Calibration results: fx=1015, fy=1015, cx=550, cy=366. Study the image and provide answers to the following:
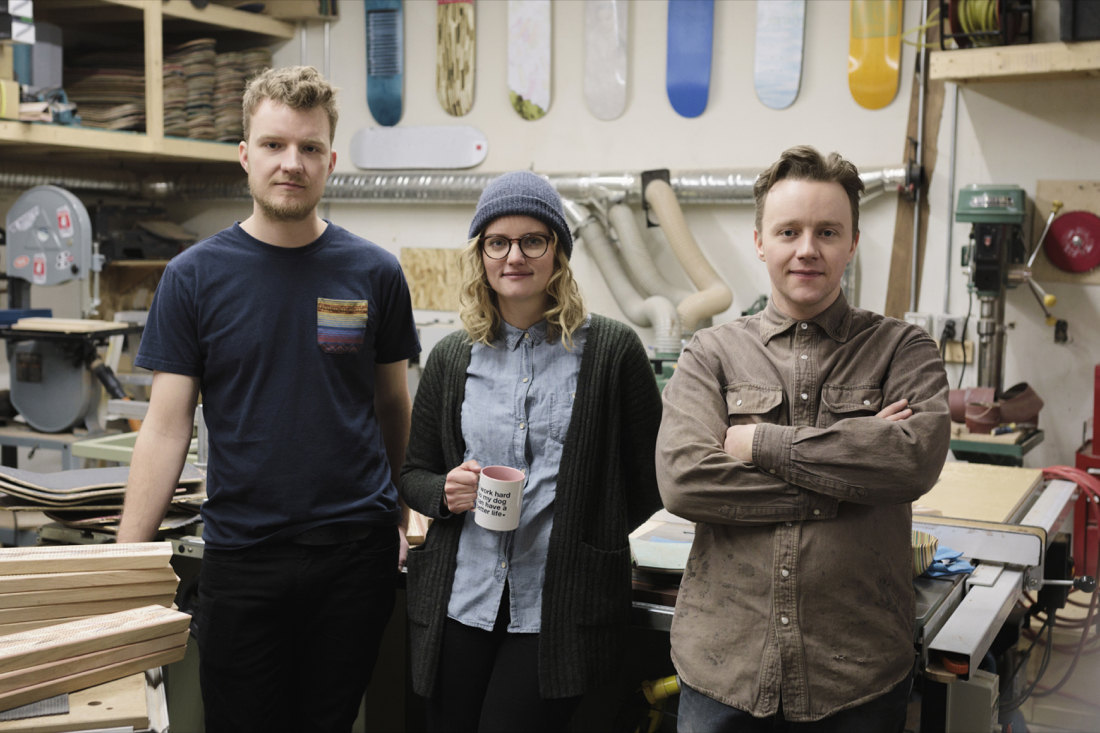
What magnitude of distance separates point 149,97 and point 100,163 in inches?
48.8

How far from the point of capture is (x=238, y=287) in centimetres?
181

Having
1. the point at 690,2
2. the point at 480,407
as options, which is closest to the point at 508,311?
the point at 480,407

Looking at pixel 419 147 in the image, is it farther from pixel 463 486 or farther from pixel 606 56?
pixel 463 486

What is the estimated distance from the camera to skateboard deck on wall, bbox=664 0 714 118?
5.00m

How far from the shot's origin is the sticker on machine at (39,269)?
414 centimetres

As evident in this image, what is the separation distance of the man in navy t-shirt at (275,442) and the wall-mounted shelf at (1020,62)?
302 cm

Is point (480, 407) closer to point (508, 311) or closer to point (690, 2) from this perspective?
point (508, 311)

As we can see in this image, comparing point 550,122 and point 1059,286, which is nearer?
point 1059,286

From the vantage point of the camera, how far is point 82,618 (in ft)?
4.79

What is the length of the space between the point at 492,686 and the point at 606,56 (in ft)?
13.8

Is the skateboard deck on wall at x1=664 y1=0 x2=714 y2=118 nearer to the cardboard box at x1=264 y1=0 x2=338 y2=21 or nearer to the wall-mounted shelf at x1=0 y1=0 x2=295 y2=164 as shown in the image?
the cardboard box at x1=264 y1=0 x2=338 y2=21

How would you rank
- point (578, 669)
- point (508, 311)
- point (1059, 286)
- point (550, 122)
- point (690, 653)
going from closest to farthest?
point (690, 653), point (578, 669), point (508, 311), point (1059, 286), point (550, 122)

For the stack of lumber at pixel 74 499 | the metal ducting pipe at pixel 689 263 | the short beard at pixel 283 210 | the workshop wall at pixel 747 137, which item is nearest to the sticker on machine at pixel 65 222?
the workshop wall at pixel 747 137

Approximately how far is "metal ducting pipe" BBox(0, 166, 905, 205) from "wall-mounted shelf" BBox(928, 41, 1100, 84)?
61 centimetres
